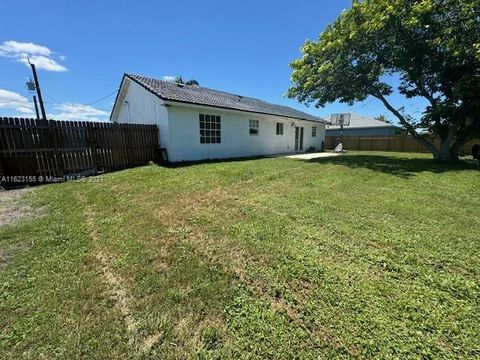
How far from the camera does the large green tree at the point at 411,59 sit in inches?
375

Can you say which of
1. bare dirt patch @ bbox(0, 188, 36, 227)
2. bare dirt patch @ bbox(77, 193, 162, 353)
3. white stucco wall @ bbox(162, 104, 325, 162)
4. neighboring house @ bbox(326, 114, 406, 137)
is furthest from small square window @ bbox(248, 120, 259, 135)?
neighboring house @ bbox(326, 114, 406, 137)

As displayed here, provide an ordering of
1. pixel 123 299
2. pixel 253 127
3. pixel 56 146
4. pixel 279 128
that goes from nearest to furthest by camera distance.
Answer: pixel 123 299 → pixel 56 146 → pixel 253 127 → pixel 279 128

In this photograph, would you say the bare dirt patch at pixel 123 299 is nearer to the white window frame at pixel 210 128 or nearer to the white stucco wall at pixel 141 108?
the white stucco wall at pixel 141 108

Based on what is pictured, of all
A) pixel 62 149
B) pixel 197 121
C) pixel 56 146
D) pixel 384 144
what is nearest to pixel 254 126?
pixel 197 121

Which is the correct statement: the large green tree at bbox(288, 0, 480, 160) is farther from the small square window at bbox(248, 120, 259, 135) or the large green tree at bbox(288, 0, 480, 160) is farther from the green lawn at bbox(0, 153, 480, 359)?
the green lawn at bbox(0, 153, 480, 359)

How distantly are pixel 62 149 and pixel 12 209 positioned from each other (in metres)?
3.46

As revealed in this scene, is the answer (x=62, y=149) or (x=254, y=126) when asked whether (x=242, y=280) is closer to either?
(x=62, y=149)

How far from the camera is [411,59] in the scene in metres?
10.4

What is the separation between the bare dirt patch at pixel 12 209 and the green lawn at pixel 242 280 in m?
0.25

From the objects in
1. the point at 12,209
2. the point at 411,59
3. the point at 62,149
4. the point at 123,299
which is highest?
the point at 411,59

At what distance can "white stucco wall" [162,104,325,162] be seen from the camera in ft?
34.8

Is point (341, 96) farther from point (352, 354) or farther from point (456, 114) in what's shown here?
point (352, 354)

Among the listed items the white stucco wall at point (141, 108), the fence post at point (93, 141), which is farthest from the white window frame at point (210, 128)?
the fence post at point (93, 141)

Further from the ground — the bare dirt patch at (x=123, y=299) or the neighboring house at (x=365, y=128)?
the neighboring house at (x=365, y=128)
